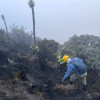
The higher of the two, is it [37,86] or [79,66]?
[79,66]

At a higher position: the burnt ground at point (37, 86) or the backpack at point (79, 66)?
the backpack at point (79, 66)

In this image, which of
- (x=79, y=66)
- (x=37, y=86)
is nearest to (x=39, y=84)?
(x=37, y=86)

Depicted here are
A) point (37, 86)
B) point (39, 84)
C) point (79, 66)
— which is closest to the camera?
point (79, 66)

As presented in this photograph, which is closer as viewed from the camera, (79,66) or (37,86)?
(79,66)

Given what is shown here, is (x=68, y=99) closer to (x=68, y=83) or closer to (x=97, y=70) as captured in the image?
(x=68, y=83)

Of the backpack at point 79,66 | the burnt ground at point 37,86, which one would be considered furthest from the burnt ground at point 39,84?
the backpack at point 79,66

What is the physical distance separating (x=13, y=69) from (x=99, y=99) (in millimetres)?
4410

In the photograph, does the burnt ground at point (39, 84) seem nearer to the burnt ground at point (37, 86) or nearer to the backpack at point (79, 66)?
A: the burnt ground at point (37, 86)

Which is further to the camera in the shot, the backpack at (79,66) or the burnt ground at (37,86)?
the burnt ground at (37,86)

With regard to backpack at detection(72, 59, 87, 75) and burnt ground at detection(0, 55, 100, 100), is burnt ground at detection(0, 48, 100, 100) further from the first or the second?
backpack at detection(72, 59, 87, 75)

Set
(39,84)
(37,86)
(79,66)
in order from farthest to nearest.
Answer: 1. (39,84)
2. (37,86)
3. (79,66)

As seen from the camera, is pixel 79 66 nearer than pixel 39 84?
Yes

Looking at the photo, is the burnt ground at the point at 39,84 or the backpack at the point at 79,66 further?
the burnt ground at the point at 39,84

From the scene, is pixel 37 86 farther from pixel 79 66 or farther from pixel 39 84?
pixel 79 66
